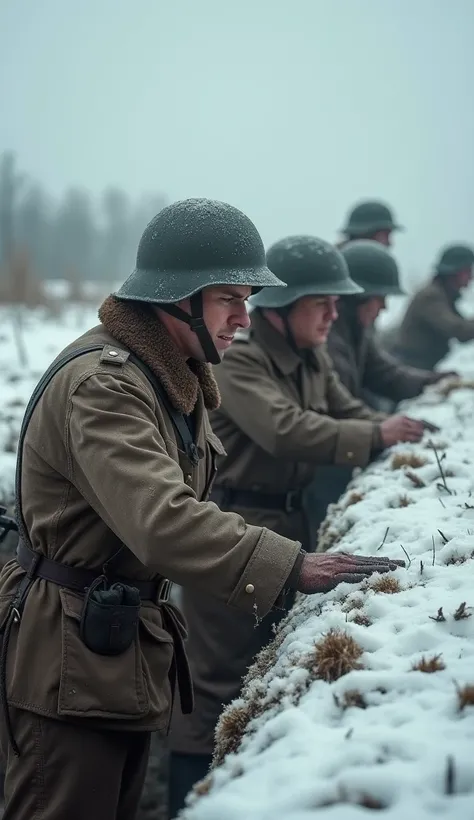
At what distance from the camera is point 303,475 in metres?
5.05

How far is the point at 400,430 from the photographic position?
5.00m

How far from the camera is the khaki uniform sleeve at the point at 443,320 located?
359 inches

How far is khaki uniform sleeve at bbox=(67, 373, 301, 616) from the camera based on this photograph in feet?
8.11

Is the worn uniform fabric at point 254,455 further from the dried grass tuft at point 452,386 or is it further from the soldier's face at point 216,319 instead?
the dried grass tuft at point 452,386

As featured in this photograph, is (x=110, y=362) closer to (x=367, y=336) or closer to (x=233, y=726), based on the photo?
(x=233, y=726)

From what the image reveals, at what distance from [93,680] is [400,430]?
9.60 ft

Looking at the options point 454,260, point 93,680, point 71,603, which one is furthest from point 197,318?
point 454,260

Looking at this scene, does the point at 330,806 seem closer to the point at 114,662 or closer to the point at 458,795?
the point at 458,795

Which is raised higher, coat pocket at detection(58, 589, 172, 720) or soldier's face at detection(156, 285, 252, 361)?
soldier's face at detection(156, 285, 252, 361)

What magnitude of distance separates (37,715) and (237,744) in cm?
73

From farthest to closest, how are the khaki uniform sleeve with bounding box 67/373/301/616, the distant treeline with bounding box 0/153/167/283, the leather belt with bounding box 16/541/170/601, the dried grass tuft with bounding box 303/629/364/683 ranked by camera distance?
the distant treeline with bounding box 0/153/167/283
the leather belt with bounding box 16/541/170/601
the khaki uniform sleeve with bounding box 67/373/301/616
the dried grass tuft with bounding box 303/629/364/683

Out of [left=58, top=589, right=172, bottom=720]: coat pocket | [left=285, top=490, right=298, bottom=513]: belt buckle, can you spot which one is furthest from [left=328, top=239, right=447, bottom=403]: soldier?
[left=58, top=589, right=172, bottom=720]: coat pocket

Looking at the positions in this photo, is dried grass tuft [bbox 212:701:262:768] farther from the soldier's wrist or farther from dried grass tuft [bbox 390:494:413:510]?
dried grass tuft [bbox 390:494:413:510]

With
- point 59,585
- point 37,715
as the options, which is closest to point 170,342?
point 59,585
